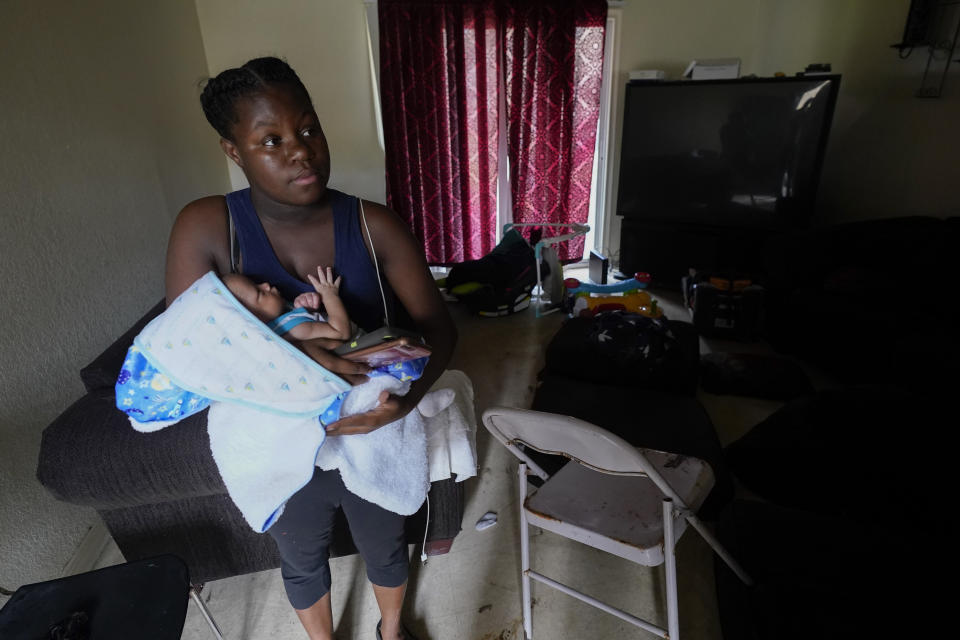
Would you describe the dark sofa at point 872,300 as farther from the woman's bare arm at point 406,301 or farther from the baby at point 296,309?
the baby at point 296,309

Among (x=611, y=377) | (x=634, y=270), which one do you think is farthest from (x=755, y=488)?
(x=634, y=270)

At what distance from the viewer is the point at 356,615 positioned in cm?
146

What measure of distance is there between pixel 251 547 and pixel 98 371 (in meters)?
0.62

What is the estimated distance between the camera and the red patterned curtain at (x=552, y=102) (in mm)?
3637

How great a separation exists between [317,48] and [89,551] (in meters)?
3.22

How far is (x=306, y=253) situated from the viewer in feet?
3.49

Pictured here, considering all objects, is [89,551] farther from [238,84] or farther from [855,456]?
[855,456]

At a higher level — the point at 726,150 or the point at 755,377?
the point at 726,150

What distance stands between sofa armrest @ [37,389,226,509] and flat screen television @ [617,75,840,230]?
3388 mm

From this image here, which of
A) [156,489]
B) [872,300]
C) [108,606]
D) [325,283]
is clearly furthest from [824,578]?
[872,300]

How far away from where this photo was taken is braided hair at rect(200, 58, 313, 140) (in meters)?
0.92

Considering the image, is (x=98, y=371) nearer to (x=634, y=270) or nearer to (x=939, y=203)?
(x=634, y=270)

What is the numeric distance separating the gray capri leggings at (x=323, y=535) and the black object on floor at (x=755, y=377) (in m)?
1.87

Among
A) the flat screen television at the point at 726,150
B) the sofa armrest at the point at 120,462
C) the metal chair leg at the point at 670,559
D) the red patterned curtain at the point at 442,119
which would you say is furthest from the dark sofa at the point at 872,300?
the sofa armrest at the point at 120,462
